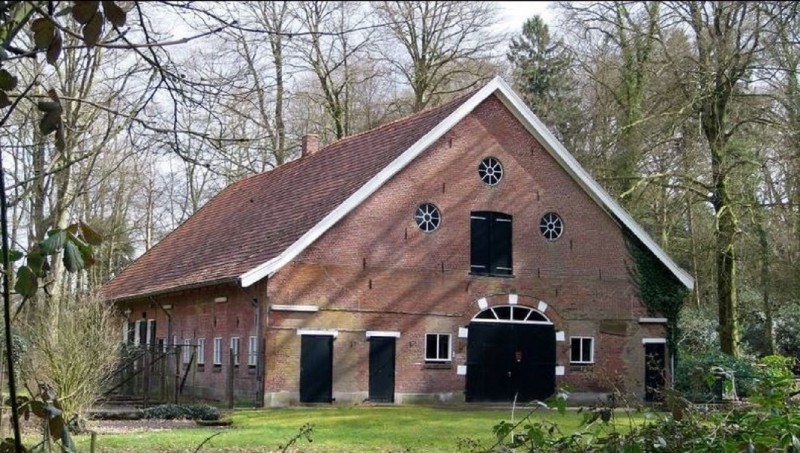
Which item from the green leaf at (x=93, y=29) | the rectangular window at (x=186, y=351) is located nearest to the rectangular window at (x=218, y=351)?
the rectangular window at (x=186, y=351)

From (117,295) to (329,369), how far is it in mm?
11716

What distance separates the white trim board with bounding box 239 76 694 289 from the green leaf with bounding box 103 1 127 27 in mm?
20724

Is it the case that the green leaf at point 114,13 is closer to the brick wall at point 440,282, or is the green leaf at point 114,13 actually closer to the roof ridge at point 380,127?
the brick wall at point 440,282

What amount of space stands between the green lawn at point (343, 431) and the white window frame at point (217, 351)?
476 centimetres

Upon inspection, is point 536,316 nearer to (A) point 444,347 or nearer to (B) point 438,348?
(A) point 444,347

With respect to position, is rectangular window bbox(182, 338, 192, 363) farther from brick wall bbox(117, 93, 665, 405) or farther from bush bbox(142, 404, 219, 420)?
bush bbox(142, 404, 219, 420)

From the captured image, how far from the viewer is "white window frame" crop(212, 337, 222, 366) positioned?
91.5ft

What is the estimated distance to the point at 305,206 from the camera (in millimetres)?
27609

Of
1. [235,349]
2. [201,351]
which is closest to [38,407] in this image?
[235,349]

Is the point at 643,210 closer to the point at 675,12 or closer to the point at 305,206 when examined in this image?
the point at 675,12

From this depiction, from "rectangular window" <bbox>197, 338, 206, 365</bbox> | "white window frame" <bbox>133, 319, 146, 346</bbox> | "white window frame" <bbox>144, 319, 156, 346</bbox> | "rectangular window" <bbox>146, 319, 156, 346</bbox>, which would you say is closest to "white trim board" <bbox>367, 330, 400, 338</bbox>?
"rectangular window" <bbox>197, 338, 206, 365</bbox>

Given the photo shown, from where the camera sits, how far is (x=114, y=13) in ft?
11.4

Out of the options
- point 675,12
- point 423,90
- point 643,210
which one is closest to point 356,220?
point 675,12

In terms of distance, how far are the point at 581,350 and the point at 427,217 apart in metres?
5.97
